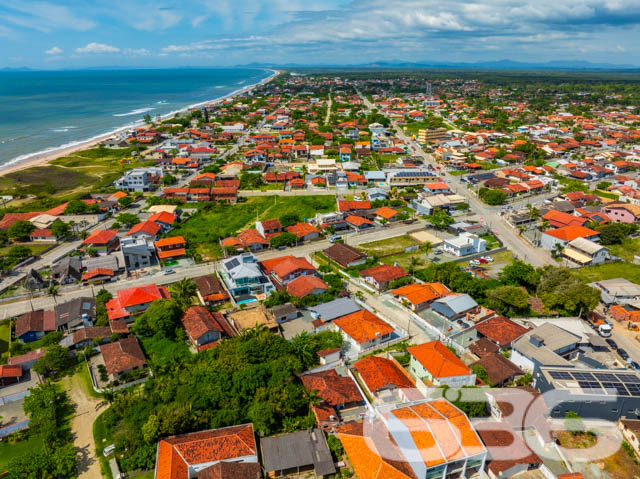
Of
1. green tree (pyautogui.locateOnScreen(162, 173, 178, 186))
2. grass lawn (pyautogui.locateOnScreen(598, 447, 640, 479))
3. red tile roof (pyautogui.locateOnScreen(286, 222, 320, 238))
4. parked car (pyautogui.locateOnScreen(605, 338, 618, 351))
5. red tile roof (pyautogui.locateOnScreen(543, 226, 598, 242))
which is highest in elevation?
green tree (pyautogui.locateOnScreen(162, 173, 178, 186))

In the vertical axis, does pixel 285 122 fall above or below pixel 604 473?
above

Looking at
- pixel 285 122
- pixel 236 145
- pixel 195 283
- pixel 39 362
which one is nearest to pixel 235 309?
pixel 195 283

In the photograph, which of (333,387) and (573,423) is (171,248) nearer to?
(333,387)

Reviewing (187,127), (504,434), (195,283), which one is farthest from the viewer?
(187,127)

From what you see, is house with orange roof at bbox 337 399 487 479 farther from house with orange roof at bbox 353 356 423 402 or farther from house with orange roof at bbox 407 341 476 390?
house with orange roof at bbox 407 341 476 390

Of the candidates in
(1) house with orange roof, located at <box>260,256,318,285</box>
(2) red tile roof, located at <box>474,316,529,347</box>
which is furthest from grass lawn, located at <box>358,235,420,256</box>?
(2) red tile roof, located at <box>474,316,529,347</box>

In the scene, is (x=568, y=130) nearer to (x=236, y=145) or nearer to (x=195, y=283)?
(x=236, y=145)
